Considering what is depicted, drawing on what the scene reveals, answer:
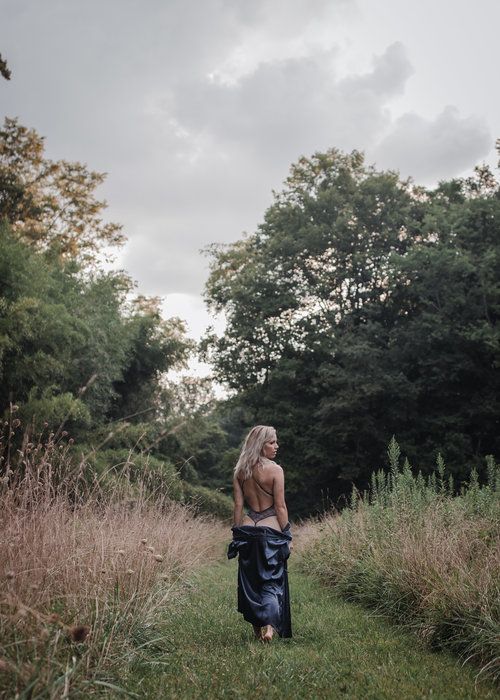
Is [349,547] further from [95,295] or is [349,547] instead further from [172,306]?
[172,306]

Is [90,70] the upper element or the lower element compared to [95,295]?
upper

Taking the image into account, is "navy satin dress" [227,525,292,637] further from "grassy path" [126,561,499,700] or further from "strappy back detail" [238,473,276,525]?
"grassy path" [126,561,499,700]

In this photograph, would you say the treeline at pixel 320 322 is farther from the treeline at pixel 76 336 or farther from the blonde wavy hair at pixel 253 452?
the blonde wavy hair at pixel 253 452

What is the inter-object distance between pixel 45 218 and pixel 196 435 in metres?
12.0

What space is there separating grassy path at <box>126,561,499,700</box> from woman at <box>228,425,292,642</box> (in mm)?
241

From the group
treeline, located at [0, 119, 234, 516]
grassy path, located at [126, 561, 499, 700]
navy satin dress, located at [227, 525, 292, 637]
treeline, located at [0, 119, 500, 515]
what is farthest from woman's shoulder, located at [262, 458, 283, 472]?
treeline, located at [0, 119, 500, 515]

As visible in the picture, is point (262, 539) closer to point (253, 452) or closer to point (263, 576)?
point (263, 576)

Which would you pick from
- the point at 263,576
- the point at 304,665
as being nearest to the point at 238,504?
the point at 263,576

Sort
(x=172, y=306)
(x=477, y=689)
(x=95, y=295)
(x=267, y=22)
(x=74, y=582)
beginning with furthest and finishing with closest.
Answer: (x=172, y=306), (x=95, y=295), (x=267, y=22), (x=74, y=582), (x=477, y=689)

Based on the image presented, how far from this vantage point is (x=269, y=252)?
27.4 meters

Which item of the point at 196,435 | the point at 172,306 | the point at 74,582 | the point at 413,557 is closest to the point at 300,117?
the point at 413,557

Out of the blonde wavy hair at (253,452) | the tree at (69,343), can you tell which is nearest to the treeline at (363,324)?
the tree at (69,343)

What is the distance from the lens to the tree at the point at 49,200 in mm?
19875

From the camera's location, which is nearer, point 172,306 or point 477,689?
point 477,689
